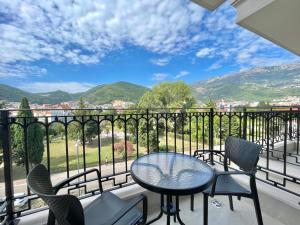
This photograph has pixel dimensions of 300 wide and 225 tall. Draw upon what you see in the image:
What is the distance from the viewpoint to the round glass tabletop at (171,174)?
111 centimetres

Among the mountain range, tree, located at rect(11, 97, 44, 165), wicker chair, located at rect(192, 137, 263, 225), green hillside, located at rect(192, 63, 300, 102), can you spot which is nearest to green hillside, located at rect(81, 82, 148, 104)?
the mountain range

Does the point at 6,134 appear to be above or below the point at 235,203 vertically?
above

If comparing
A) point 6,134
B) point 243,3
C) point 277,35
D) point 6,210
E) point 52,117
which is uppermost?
point 243,3

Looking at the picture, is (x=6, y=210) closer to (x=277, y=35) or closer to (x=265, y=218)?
(x=265, y=218)

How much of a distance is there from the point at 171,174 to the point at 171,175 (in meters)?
0.02

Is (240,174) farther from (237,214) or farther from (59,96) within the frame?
(59,96)

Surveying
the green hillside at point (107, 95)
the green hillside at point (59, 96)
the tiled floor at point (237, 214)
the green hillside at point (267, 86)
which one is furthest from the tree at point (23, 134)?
the green hillside at point (107, 95)

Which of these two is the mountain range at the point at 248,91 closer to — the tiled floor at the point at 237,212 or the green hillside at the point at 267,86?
the green hillside at the point at 267,86

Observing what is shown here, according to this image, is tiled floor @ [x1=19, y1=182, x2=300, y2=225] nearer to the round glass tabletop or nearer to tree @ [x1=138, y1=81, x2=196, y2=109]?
the round glass tabletop

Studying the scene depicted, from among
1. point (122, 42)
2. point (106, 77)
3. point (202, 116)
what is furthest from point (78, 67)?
point (202, 116)

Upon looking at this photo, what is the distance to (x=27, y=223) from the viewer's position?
53.7 inches

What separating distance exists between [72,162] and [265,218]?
18936 mm

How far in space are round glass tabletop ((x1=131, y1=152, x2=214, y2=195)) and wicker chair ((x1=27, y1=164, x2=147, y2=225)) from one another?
15cm

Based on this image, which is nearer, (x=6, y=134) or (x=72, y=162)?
(x=6, y=134)
